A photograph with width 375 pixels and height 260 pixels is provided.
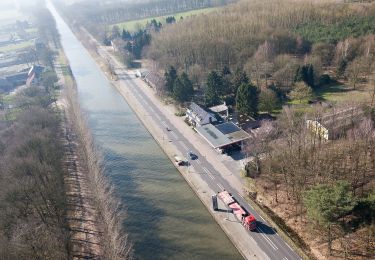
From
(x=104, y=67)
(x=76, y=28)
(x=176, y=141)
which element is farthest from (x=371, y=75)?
(x=76, y=28)

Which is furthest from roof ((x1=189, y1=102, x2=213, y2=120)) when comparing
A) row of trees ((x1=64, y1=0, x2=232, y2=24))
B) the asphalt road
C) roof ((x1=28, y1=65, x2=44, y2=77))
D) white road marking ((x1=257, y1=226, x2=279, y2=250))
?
row of trees ((x1=64, y1=0, x2=232, y2=24))

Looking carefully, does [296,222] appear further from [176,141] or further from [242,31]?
[242,31]

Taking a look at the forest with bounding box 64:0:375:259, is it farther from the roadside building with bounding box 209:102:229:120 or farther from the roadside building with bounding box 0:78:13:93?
the roadside building with bounding box 0:78:13:93

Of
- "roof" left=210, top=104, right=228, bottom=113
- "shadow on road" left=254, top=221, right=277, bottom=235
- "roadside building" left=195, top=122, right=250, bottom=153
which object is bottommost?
"shadow on road" left=254, top=221, right=277, bottom=235

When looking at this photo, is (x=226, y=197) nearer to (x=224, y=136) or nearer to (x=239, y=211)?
(x=239, y=211)

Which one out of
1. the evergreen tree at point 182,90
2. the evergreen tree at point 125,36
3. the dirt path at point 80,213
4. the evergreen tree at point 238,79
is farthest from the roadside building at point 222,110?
the evergreen tree at point 125,36

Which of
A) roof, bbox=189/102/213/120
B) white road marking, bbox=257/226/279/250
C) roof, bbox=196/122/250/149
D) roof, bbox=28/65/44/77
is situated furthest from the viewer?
roof, bbox=28/65/44/77
